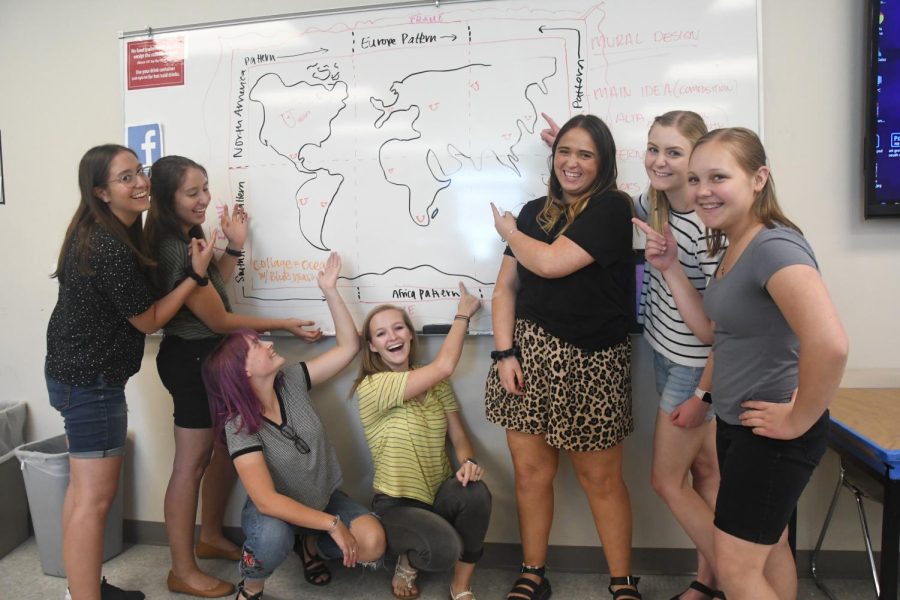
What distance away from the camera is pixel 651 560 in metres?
2.12

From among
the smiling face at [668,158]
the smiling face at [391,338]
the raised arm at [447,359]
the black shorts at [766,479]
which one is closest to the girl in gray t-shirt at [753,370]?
the black shorts at [766,479]

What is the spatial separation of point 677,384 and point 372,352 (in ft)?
3.26

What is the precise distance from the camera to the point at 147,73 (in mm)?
2303

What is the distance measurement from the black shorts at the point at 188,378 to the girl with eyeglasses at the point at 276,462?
148mm

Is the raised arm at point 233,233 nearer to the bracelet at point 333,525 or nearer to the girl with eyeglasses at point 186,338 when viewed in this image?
the girl with eyeglasses at point 186,338

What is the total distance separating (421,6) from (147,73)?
3.60 ft

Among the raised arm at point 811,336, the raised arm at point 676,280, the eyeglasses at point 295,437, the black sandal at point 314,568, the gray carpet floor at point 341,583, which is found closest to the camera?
the raised arm at point 811,336

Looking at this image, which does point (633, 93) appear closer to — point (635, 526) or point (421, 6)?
point (421, 6)

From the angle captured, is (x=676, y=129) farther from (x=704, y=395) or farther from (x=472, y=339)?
(x=472, y=339)

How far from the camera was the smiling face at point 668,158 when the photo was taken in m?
1.67

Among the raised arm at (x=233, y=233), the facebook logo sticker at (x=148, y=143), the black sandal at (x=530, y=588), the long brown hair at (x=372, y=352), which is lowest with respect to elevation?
A: the black sandal at (x=530, y=588)

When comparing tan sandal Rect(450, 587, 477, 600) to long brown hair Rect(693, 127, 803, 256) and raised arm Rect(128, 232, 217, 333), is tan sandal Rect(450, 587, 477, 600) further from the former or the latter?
long brown hair Rect(693, 127, 803, 256)

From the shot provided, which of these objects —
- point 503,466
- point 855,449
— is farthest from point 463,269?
point 855,449

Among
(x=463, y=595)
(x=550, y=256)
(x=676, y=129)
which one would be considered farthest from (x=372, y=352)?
(x=676, y=129)
